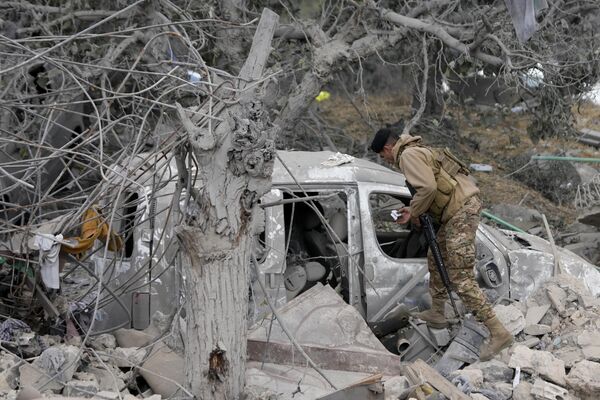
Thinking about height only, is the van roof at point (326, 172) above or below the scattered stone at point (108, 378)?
above

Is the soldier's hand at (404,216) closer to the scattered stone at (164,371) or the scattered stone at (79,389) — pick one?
the scattered stone at (164,371)

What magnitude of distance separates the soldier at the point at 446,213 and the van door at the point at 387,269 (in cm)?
25

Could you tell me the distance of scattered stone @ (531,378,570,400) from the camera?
6.15m

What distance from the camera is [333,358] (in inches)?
249

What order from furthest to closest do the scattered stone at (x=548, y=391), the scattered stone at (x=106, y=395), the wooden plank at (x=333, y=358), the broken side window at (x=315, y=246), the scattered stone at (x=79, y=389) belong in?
1. the broken side window at (x=315, y=246)
2. the wooden plank at (x=333, y=358)
3. the scattered stone at (x=548, y=391)
4. the scattered stone at (x=79, y=389)
5. the scattered stone at (x=106, y=395)

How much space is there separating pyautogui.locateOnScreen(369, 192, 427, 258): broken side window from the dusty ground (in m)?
4.13

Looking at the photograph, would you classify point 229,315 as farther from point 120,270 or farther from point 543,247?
point 543,247

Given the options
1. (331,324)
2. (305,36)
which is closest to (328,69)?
(305,36)

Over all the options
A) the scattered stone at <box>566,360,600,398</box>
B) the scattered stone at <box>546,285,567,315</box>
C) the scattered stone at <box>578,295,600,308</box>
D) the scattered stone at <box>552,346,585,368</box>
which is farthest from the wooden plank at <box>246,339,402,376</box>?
the scattered stone at <box>578,295,600,308</box>

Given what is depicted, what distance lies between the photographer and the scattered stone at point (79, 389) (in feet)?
18.0

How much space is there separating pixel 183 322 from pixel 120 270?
123 centimetres

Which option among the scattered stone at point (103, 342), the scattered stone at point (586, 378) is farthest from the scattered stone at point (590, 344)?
the scattered stone at point (103, 342)

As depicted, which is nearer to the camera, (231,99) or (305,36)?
(231,99)

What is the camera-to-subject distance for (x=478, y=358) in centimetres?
687
